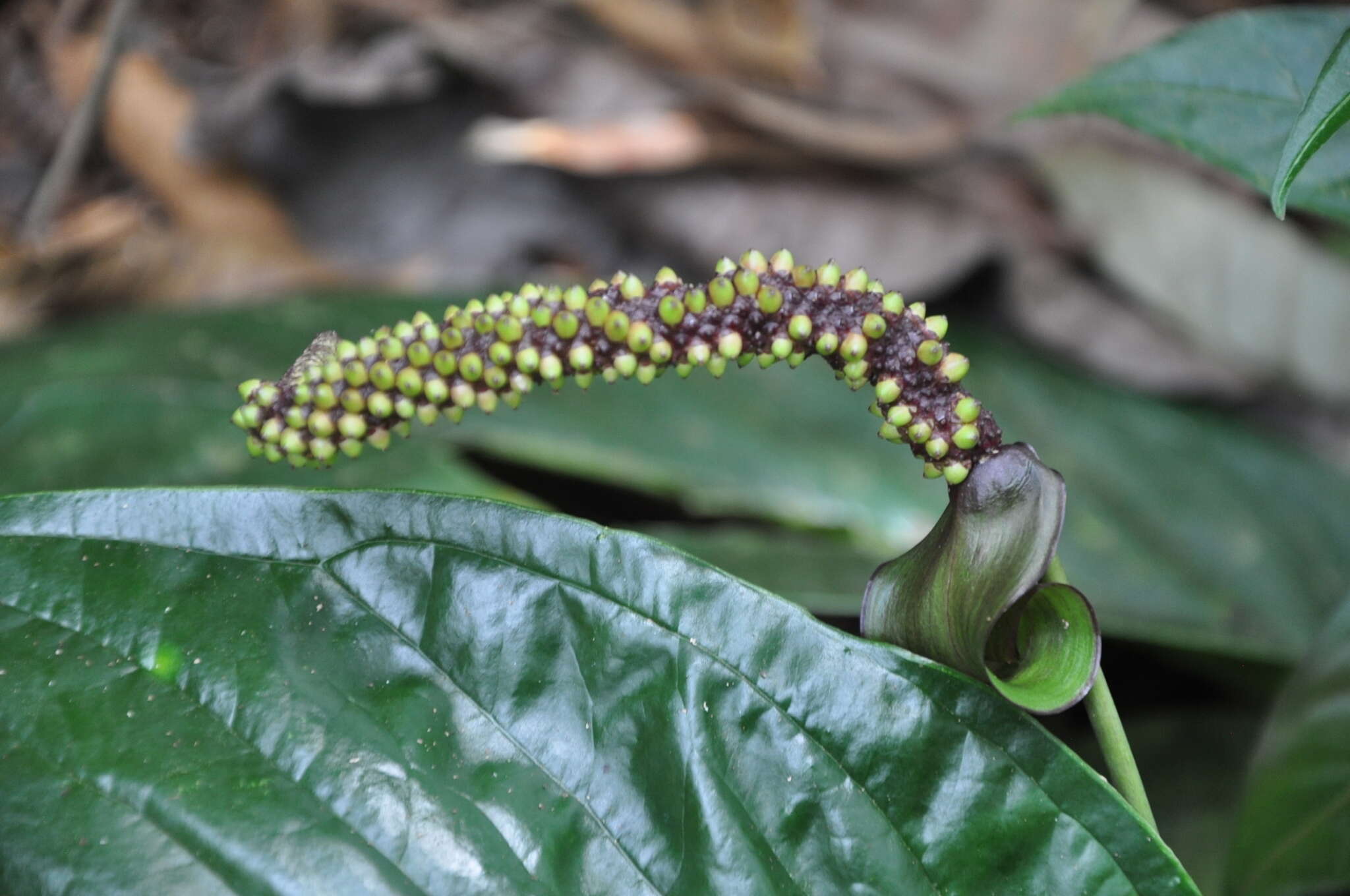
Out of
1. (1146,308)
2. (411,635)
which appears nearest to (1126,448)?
(1146,308)

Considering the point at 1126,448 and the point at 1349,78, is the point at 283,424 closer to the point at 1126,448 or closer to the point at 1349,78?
the point at 1349,78

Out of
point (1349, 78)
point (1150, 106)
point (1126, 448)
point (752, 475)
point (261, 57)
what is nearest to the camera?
point (1349, 78)

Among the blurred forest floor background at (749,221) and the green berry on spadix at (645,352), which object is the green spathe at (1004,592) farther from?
the blurred forest floor background at (749,221)

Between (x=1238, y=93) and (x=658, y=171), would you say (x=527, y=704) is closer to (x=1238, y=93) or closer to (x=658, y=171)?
(x=1238, y=93)

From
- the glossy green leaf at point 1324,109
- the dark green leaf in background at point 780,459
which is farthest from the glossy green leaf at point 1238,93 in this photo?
the dark green leaf in background at point 780,459

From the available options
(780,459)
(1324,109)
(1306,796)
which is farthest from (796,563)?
(1324,109)
